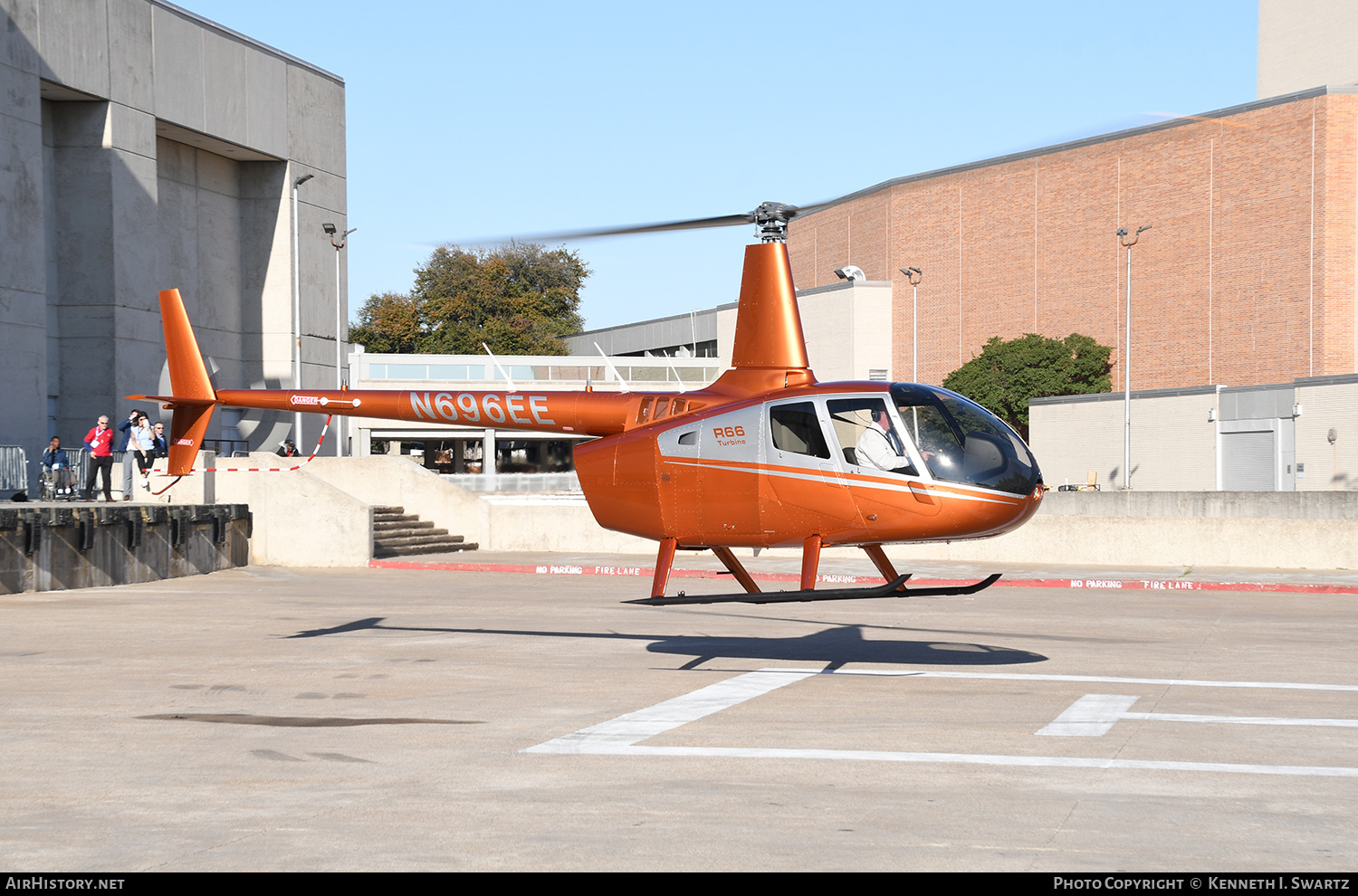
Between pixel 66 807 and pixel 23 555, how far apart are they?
17955mm

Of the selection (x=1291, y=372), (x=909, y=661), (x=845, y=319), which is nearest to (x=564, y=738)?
(x=909, y=661)

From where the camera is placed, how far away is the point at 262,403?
640 inches

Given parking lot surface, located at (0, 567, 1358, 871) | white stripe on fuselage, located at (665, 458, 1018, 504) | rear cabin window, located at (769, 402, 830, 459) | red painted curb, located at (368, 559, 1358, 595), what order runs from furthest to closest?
1. red painted curb, located at (368, 559, 1358, 595)
2. rear cabin window, located at (769, 402, 830, 459)
3. white stripe on fuselage, located at (665, 458, 1018, 504)
4. parking lot surface, located at (0, 567, 1358, 871)

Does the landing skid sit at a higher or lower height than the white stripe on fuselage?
lower

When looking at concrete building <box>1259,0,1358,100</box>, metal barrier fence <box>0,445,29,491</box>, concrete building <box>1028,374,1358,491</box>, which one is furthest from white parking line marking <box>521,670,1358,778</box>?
concrete building <box>1259,0,1358,100</box>

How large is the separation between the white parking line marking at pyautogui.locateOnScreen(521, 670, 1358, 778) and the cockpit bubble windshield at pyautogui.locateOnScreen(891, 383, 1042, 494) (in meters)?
2.19

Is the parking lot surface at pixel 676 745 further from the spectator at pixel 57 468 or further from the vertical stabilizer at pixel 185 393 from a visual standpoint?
the spectator at pixel 57 468

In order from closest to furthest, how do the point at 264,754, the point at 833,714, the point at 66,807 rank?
the point at 66,807 < the point at 264,754 < the point at 833,714

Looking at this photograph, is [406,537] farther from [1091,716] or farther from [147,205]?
[1091,716]

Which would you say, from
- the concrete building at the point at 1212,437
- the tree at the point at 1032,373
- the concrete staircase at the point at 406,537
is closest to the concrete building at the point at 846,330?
the tree at the point at 1032,373

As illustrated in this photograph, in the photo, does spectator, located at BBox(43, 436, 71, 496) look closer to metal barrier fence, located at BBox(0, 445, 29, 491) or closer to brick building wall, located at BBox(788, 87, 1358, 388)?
metal barrier fence, located at BBox(0, 445, 29, 491)

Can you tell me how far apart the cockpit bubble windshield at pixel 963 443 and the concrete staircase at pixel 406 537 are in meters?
22.0

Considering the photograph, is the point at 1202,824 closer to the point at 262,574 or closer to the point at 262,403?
the point at 262,403

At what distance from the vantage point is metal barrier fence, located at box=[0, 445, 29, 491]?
3497cm
